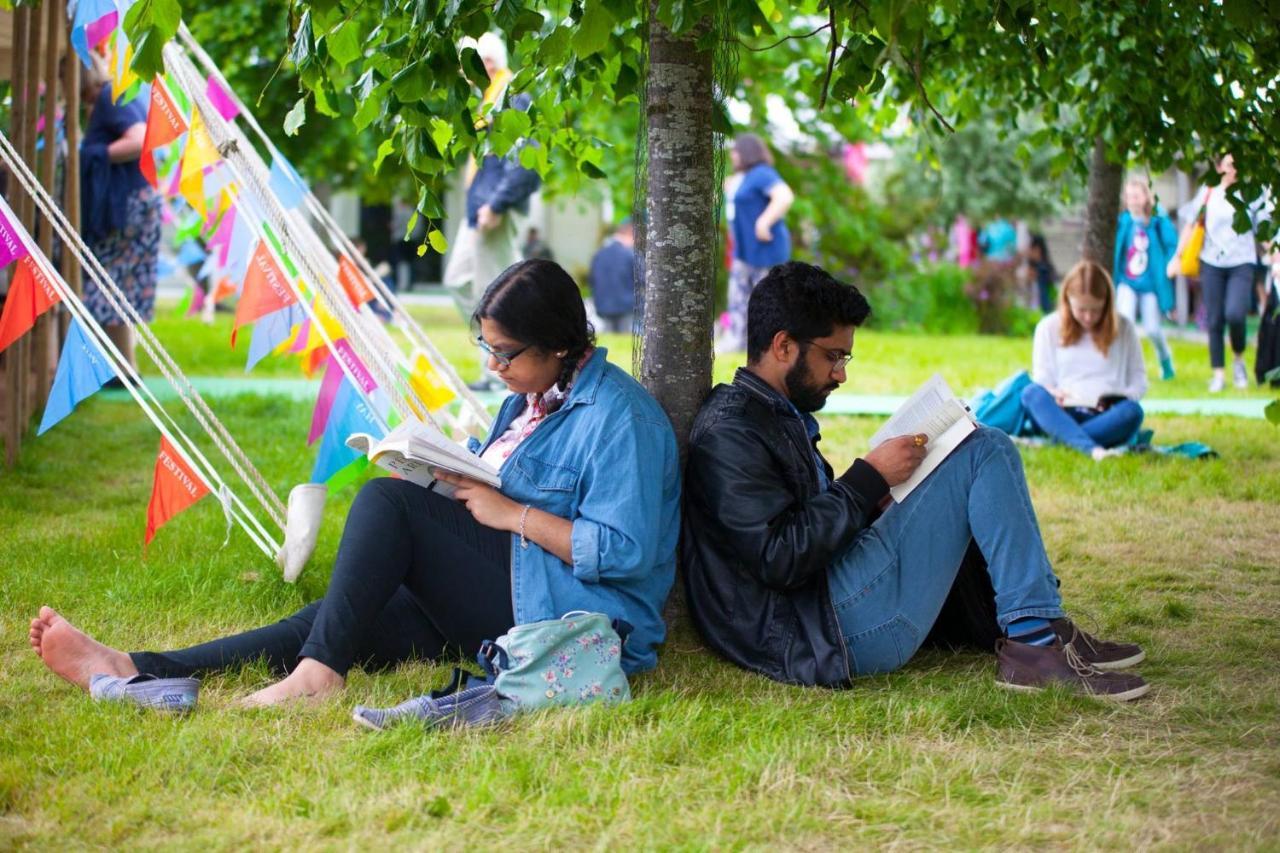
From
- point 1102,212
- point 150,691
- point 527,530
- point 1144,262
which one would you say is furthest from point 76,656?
point 1144,262

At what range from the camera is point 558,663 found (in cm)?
308

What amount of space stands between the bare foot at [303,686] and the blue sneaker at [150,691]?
0.38ft

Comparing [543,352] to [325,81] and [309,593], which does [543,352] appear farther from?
[309,593]

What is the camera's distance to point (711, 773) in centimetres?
279

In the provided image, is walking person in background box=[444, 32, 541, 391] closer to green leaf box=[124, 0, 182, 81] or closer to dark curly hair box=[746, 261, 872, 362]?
dark curly hair box=[746, 261, 872, 362]

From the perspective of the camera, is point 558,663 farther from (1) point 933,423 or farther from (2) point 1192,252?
(2) point 1192,252

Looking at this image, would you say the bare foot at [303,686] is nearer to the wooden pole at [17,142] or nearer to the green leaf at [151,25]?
the green leaf at [151,25]

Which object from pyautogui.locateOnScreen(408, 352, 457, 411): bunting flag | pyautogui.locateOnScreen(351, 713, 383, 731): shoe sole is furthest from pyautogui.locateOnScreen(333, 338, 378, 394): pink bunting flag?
pyautogui.locateOnScreen(351, 713, 383, 731): shoe sole

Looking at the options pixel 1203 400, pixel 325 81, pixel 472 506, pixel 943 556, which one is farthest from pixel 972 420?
pixel 1203 400

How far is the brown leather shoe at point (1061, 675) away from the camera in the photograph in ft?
10.8

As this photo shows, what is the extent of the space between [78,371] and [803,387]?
2079mm

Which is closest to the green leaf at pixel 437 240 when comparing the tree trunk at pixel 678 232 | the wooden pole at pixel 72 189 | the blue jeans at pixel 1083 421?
the tree trunk at pixel 678 232

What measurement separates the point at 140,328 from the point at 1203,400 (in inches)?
273

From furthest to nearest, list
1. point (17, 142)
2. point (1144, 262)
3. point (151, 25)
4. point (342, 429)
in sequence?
point (1144, 262)
point (17, 142)
point (342, 429)
point (151, 25)
